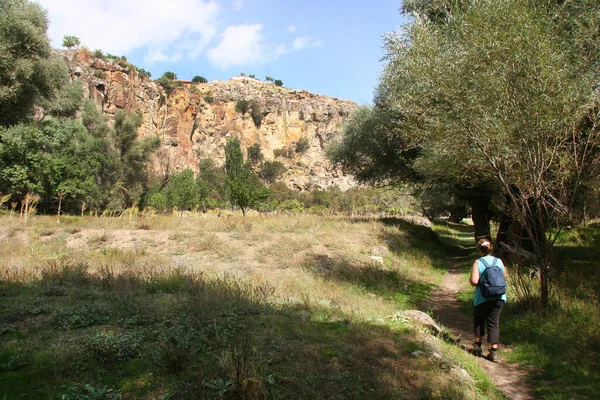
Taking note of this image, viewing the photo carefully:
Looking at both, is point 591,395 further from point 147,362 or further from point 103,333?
point 103,333

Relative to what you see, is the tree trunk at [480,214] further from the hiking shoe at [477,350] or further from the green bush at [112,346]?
the green bush at [112,346]

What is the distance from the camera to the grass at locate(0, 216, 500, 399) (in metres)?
3.41

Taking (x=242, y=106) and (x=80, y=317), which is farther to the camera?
(x=242, y=106)

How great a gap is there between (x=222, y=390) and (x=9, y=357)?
7.90ft

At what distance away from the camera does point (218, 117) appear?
9712 cm

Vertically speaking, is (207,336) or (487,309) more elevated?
(487,309)

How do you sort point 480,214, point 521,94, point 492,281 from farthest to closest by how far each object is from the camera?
1. point 480,214
2. point 521,94
3. point 492,281

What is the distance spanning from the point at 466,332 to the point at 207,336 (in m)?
5.23

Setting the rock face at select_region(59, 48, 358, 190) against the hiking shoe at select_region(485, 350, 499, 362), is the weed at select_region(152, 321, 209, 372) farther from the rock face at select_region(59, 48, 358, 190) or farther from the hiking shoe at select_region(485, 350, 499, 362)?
the rock face at select_region(59, 48, 358, 190)

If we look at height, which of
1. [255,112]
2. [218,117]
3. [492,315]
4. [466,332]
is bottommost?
[466,332]

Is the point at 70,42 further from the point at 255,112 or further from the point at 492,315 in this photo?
the point at 492,315

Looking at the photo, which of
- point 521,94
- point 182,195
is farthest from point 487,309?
point 182,195

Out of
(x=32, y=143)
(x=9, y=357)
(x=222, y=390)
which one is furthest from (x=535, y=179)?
(x=32, y=143)

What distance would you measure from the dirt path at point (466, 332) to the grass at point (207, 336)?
381mm
